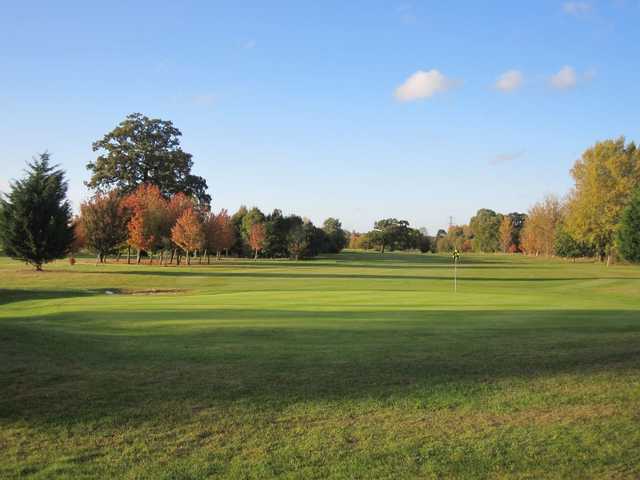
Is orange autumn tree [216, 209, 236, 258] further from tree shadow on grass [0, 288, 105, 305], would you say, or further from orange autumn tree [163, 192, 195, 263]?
tree shadow on grass [0, 288, 105, 305]

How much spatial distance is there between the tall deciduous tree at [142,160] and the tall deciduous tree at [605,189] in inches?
2268

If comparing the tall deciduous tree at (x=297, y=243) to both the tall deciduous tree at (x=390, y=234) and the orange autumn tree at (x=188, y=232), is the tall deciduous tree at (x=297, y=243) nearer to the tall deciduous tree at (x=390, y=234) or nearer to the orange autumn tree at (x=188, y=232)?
the orange autumn tree at (x=188, y=232)

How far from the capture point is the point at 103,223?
6238cm

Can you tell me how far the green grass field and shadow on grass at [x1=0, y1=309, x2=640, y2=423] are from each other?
48 millimetres

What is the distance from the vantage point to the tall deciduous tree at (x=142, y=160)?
267ft

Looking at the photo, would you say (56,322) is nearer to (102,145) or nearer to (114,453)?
(114,453)

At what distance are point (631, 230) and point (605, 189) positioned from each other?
1181 centimetres

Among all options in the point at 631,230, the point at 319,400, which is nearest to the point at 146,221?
the point at 631,230

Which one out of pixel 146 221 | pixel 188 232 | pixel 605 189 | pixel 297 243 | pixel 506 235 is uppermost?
pixel 605 189

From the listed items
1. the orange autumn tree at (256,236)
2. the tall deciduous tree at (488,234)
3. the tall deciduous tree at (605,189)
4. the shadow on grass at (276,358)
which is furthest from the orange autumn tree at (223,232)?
the tall deciduous tree at (488,234)

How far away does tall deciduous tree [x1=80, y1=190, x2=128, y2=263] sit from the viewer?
6206 centimetres

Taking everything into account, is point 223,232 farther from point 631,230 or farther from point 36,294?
point 631,230

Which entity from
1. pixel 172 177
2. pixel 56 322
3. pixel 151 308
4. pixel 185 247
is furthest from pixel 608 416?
pixel 172 177

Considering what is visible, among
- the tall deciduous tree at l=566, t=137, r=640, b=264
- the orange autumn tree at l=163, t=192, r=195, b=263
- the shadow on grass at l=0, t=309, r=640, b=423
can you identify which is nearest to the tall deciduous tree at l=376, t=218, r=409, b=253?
the tall deciduous tree at l=566, t=137, r=640, b=264
